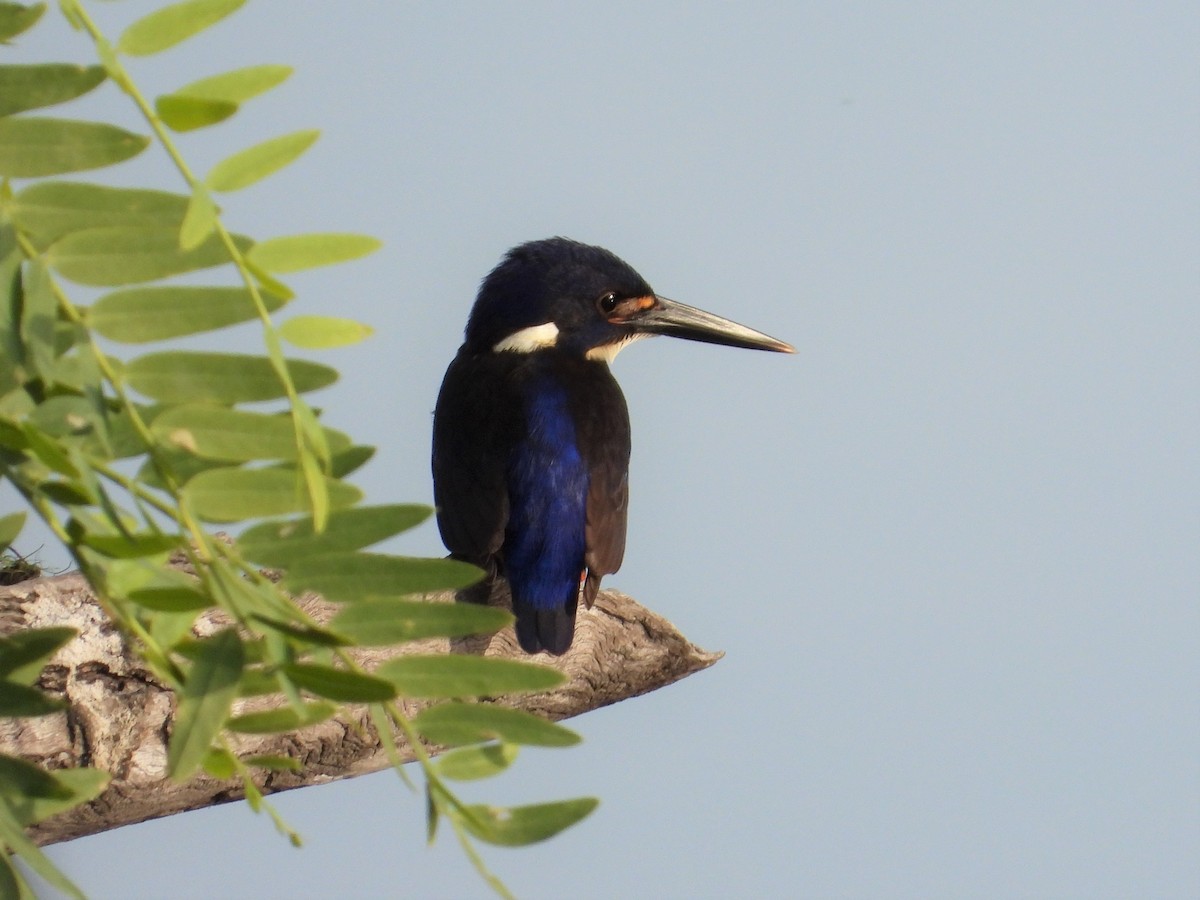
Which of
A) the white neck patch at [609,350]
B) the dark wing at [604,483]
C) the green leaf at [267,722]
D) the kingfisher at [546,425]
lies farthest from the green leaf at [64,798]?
the white neck patch at [609,350]

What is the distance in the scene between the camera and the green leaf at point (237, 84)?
93 cm

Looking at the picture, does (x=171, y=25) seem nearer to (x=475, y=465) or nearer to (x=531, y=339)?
(x=475, y=465)

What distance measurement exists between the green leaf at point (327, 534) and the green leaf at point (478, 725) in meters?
0.12

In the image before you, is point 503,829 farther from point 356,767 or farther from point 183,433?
point 356,767

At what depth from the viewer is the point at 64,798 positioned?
925mm

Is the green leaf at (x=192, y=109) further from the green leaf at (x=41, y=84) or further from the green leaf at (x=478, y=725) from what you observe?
the green leaf at (x=478, y=725)

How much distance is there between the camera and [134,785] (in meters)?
2.57

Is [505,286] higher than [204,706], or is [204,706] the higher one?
[204,706]

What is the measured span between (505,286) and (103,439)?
147 inches

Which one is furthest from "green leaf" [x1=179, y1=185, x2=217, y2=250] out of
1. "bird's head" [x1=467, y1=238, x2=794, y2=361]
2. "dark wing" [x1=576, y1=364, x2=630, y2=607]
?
"bird's head" [x1=467, y1=238, x2=794, y2=361]

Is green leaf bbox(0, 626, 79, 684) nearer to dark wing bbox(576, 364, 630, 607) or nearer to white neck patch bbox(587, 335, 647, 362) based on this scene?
dark wing bbox(576, 364, 630, 607)

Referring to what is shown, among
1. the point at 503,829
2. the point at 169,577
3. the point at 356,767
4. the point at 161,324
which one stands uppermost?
the point at 161,324

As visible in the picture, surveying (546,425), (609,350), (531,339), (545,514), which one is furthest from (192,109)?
(609,350)

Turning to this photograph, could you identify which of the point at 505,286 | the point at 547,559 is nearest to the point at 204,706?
the point at 547,559
